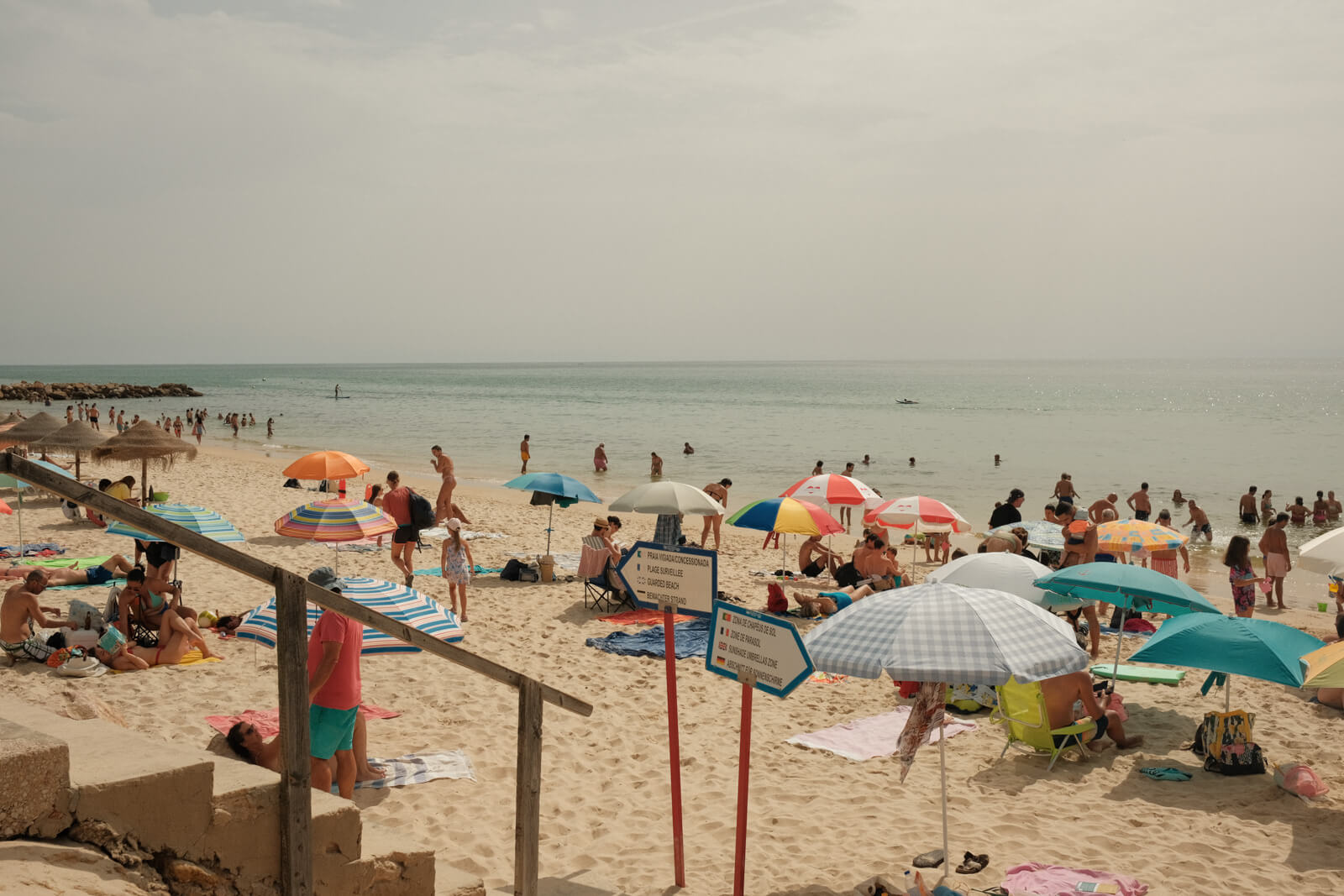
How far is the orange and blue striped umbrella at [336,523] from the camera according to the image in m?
9.85

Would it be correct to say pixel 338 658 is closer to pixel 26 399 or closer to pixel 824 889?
pixel 824 889

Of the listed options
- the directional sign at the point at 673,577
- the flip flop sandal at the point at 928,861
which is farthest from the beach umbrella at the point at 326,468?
the flip flop sandal at the point at 928,861

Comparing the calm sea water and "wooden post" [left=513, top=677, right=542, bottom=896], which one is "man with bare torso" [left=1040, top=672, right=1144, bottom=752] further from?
the calm sea water

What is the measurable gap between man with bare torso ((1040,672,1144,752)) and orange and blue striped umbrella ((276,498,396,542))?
Result: 6.74 m

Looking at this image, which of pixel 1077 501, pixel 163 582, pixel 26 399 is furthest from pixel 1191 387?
pixel 163 582

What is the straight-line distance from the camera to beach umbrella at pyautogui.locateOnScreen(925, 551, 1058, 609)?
815 cm

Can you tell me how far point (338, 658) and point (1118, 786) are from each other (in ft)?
17.4

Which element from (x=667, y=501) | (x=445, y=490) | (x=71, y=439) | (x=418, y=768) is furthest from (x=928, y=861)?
(x=71, y=439)

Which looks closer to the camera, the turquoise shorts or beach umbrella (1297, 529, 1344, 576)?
the turquoise shorts

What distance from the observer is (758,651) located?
14.9ft

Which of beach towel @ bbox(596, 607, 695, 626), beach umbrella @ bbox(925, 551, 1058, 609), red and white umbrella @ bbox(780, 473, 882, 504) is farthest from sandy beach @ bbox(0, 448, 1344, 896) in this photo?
red and white umbrella @ bbox(780, 473, 882, 504)

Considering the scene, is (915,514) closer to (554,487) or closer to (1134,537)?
(1134,537)

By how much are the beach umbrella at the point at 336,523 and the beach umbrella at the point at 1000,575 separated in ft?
19.1

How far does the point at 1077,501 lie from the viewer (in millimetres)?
27625
